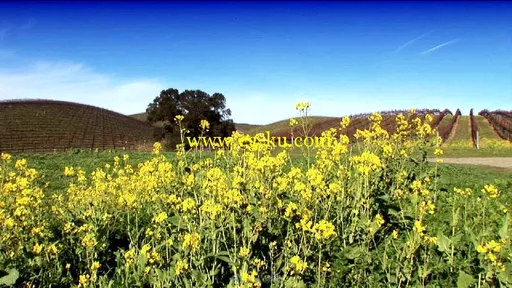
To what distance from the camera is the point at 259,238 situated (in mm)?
4082

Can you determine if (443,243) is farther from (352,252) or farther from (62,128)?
(62,128)

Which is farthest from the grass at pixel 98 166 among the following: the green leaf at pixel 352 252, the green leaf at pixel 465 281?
the green leaf at pixel 465 281

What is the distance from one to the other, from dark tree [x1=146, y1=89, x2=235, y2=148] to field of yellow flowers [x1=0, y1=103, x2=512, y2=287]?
139 ft

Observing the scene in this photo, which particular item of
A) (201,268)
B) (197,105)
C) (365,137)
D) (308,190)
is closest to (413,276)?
(308,190)

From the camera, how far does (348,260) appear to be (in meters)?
4.18

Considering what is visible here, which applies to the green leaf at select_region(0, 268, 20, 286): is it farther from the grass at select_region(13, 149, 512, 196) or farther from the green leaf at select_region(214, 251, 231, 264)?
the grass at select_region(13, 149, 512, 196)

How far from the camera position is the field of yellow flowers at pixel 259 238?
329cm

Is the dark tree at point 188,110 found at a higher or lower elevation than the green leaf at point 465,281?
higher

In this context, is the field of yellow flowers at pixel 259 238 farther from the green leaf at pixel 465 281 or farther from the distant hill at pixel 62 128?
the distant hill at pixel 62 128

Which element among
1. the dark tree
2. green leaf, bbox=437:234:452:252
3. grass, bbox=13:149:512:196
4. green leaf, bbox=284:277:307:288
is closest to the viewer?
green leaf, bbox=284:277:307:288

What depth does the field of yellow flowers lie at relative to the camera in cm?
329

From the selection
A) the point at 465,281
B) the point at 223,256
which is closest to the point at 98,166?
the point at 223,256

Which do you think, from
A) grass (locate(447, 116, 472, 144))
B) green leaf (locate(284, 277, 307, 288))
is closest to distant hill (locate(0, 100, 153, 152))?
grass (locate(447, 116, 472, 144))

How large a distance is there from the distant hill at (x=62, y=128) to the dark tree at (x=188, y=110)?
349 centimetres
